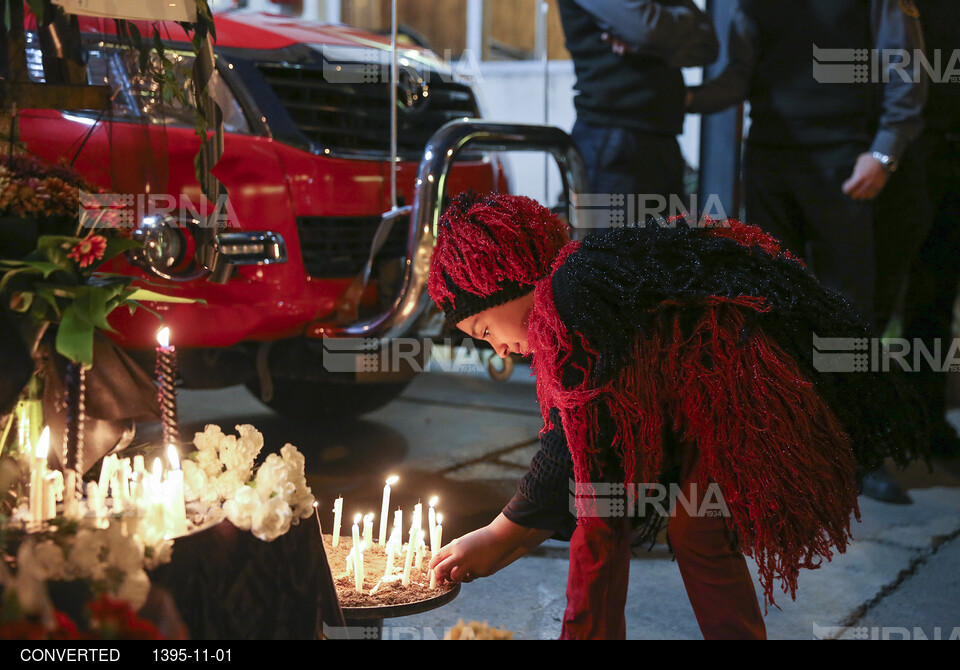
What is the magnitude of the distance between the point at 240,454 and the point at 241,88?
221 centimetres

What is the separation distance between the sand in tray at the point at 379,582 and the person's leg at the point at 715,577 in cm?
48

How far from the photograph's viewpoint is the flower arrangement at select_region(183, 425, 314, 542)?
1.53 meters

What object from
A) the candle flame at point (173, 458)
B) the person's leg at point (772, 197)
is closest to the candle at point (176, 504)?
the candle flame at point (173, 458)

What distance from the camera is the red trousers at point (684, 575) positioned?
1.77 metres

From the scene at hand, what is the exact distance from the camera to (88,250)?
1.82m

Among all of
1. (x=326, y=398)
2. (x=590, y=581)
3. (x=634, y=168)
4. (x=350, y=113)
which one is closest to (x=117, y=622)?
(x=590, y=581)

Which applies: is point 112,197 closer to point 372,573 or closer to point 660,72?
point 372,573

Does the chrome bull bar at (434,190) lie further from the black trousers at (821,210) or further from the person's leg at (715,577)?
the person's leg at (715,577)

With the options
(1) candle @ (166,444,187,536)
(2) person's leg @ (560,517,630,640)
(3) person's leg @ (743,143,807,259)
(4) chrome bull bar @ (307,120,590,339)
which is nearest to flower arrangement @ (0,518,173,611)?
(1) candle @ (166,444,187,536)

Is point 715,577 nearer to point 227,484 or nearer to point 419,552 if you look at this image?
point 419,552

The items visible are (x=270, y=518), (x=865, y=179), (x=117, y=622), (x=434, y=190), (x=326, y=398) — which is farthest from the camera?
(x=326, y=398)

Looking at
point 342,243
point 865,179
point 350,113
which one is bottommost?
point 342,243

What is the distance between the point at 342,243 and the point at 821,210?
1847mm
